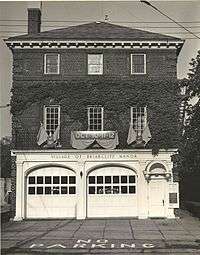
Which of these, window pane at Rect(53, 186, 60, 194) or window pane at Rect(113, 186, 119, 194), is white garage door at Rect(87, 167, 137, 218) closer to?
window pane at Rect(113, 186, 119, 194)

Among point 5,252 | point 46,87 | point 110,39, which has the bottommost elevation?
point 5,252

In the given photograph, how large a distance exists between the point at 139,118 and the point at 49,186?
4873 mm

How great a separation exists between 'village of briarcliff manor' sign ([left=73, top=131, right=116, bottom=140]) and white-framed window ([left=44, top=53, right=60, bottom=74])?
288cm

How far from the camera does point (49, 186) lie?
21.3 meters

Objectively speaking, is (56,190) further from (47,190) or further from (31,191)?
(31,191)

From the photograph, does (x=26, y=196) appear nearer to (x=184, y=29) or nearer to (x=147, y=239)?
(x=147, y=239)

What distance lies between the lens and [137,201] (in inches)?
839

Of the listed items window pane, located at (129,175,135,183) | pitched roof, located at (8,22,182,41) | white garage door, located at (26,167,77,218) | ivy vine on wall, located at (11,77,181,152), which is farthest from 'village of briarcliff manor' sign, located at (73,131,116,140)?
pitched roof, located at (8,22,182,41)

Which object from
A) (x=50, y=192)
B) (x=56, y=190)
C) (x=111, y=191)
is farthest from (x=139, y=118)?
(x=50, y=192)

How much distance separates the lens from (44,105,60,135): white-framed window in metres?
20.9

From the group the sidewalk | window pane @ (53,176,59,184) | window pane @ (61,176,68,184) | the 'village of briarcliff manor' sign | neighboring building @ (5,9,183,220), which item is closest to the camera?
the sidewalk

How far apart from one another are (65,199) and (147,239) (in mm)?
7184

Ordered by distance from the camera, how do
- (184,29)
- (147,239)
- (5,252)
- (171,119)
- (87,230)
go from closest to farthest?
(5,252) → (184,29) → (147,239) → (87,230) → (171,119)

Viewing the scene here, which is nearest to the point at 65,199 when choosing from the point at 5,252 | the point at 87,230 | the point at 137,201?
the point at 137,201
